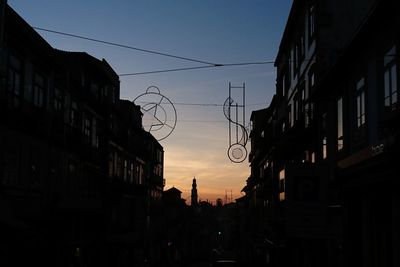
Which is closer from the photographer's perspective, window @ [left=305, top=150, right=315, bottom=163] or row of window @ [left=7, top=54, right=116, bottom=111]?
row of window @ [left=7, top=54, right=116, bottom=111]

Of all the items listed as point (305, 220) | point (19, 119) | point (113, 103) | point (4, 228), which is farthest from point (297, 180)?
point (113, 103)

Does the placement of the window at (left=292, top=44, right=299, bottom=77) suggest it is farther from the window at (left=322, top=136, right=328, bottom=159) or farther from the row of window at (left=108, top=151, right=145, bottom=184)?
the row of window at (left=108, top=151, right=145, bottom=184)

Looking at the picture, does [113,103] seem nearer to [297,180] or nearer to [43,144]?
[43,144]

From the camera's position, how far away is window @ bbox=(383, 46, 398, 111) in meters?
16.3

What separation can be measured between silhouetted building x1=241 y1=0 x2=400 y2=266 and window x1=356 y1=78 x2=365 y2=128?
0.11ft

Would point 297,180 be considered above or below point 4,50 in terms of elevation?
below

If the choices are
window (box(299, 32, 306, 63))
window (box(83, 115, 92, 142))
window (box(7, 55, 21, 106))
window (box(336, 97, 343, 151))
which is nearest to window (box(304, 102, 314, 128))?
window (box(299, 32, 306, 63))

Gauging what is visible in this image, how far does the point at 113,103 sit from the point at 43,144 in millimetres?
19315

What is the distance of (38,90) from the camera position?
2895 centimetres

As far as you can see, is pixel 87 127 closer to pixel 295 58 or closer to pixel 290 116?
pixel 290 116

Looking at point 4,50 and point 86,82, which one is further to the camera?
point 86,82

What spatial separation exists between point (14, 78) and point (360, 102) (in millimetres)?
14102

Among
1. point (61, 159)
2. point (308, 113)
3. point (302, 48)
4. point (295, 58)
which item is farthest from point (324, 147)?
point (61, 159)

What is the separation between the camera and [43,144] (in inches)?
1172
